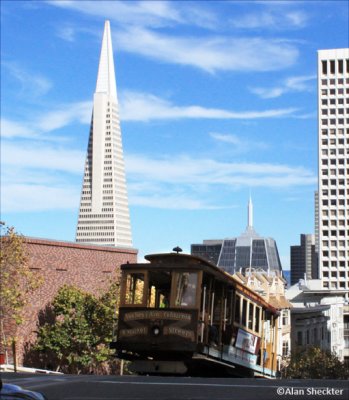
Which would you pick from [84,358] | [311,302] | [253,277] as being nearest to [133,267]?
[84,358]

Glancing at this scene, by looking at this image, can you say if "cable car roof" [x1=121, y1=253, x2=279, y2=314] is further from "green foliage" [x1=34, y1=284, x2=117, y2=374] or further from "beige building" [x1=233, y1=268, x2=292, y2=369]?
"beige building" [x1=233, y1=268, x2=292, y2=369]

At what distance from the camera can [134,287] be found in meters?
24.5

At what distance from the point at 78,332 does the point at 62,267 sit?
7.46 metres

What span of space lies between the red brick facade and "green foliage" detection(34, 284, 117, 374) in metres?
1.20

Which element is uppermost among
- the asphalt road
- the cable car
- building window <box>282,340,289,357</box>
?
building window <box>282,340,289,357</box>

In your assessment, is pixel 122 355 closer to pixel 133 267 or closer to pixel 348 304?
pixel 133 267

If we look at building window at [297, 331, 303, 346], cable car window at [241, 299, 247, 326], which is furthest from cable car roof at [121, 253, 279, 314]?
building window at [297, 331, 303, 346]

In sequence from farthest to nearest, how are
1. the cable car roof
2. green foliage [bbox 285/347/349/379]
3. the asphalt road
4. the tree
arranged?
1. green foliage [bbox 285/347/349/379]
2. the tree
3. the cable car roof
4. the asphalt road

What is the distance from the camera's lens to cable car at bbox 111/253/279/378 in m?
23.4

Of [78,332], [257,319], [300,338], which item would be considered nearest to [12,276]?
[78,332]

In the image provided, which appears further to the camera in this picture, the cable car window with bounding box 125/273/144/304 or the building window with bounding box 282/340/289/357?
the building window with bounding box 282/340/289/357

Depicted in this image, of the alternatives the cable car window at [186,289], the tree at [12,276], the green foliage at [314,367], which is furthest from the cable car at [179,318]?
the green foliage at [314,367]

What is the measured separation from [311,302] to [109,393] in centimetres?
10523

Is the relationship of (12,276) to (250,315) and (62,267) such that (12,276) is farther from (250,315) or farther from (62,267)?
(250,315)
